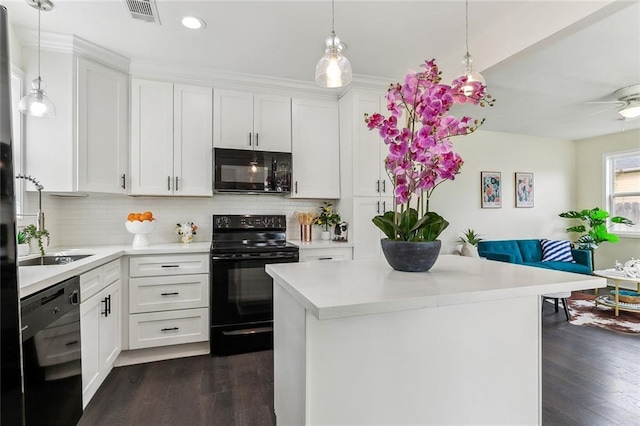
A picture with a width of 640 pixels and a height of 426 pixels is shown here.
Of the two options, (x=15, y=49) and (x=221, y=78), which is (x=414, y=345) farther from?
(x=15, y=49)

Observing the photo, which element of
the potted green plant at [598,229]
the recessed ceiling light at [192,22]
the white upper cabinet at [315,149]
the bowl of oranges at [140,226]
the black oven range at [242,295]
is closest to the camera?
the recessed ceiling light at [192,22]

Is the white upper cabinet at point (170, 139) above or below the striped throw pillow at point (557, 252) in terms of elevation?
above

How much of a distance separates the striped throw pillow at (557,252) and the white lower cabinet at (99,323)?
19.4ft

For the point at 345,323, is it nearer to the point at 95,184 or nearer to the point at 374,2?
the point at 374,2

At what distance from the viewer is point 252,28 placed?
2.43m

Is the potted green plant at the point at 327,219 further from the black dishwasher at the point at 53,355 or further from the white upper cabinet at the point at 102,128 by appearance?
the black dishwasher at the point at 53,355

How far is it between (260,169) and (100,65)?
5.15ft

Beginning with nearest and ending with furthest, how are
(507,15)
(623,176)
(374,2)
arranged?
(374,2) → (507,15) → (623,176)

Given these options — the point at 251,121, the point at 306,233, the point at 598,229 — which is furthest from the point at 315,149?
the point at 598,229

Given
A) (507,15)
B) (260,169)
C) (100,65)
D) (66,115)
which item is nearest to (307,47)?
(260,169)

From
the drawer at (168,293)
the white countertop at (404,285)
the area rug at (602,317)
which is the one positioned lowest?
the area rug at (602,317)

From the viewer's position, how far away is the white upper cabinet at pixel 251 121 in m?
3.22

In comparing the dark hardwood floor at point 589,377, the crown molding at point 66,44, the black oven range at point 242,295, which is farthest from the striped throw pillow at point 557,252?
the crown molding at point 66,44

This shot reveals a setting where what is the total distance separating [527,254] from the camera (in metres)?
5.31
